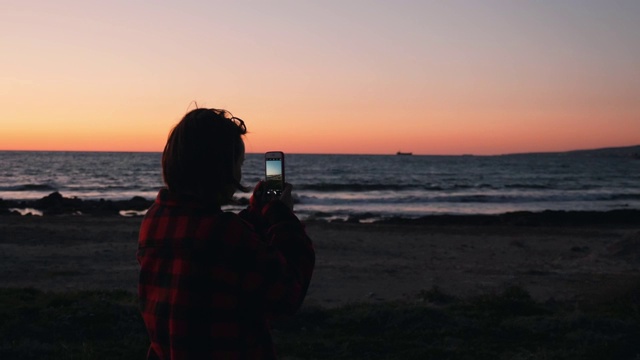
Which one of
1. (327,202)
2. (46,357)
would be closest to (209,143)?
(46,357)

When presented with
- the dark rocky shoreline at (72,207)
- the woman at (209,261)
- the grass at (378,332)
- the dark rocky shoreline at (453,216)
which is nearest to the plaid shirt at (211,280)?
the woman at (209,261)

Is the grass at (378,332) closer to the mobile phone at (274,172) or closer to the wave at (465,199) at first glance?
the mobile phone at (274,172)

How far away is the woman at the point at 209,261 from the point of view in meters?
1.86

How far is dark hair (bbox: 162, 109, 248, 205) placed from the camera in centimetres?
192

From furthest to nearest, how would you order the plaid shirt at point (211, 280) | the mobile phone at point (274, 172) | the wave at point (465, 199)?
the wave at point (465, 199) → the mobile phone at point (274, 172) → the plaid shirt at point (211, 280)

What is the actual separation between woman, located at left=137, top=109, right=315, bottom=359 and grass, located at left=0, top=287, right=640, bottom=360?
3.44 meters

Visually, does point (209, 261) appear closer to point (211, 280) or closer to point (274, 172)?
point (211, 280)

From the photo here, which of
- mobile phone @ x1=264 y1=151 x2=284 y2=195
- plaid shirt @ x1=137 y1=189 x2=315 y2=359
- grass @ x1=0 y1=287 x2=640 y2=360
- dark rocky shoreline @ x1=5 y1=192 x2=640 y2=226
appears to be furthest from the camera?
dark rocky shoreline @ x1=5 y1=192 x2=640 y2=226

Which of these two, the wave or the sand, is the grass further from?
the wave

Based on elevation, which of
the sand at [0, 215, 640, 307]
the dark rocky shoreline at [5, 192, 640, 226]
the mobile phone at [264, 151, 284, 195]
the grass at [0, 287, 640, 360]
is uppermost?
the mobile phone at [264, 151, 284, 195]

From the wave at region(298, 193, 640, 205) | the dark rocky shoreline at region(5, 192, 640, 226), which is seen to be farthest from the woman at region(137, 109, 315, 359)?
the wave at region(298, 193, 640, 205)

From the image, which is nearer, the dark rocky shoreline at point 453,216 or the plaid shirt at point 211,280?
the plaid shirt at point 211,280

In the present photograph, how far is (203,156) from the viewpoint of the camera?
1914 mm

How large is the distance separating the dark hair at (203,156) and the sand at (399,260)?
280 inches
